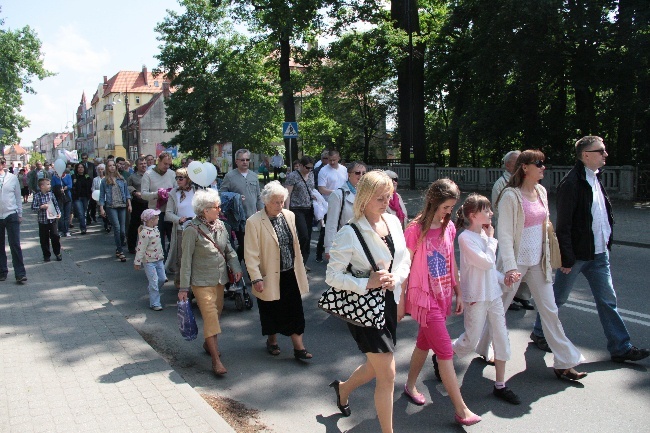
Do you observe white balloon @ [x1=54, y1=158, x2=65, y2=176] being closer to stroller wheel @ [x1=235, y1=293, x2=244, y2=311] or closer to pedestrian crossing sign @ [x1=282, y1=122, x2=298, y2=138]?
stroller wheel @ [x1=235, y1=293, x2=244, y2=311]

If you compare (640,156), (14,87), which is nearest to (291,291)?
(640,156)

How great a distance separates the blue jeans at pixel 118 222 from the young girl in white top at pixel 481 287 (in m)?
8.42

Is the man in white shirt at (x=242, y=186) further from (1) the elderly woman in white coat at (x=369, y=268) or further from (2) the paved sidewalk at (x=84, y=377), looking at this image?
(1) the elderly woman in white coat at (x=369, y=268)

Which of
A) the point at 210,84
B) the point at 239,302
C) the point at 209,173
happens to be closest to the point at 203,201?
the point at 239,302

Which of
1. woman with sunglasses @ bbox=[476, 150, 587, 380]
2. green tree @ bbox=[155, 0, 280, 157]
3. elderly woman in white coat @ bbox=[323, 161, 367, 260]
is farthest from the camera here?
green tree @ bbox=[155, 0, 280, 157]

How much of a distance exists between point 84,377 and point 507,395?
11.1 feet

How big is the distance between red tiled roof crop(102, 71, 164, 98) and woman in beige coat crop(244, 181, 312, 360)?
351 feet

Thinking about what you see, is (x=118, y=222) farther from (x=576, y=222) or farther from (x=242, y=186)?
(x=576, y=222)

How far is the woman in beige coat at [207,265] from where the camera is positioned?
17.4 ft

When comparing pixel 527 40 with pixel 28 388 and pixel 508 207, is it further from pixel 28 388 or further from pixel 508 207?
pixel 28 388

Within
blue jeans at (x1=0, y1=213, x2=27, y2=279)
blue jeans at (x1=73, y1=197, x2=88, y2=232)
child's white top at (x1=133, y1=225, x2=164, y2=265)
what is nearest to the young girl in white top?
child's white top at (x1=133, y1=225, x2=164, y2=265)

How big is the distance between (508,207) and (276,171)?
31236 millimetres

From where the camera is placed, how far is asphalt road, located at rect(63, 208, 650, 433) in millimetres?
4164

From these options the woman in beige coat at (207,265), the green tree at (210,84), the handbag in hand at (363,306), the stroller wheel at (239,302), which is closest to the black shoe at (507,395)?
the handbag in hand at (363,306)
